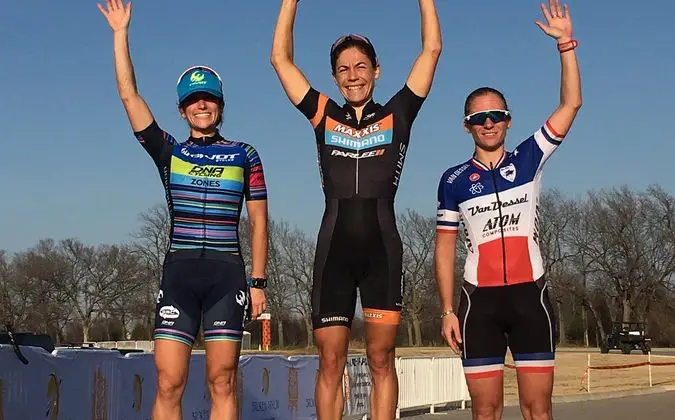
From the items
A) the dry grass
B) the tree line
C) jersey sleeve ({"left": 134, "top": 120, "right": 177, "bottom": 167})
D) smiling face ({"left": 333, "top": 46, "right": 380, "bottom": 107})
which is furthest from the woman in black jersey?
the tree line

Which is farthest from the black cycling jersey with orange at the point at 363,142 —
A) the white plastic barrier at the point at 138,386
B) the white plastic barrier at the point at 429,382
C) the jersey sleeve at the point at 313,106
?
the white plastic barrier at the point at 429,382

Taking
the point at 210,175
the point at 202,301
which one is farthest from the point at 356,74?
the point at 202,301

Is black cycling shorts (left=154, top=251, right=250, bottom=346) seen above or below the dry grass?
above

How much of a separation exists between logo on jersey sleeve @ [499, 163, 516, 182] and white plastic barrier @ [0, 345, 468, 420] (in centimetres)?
455

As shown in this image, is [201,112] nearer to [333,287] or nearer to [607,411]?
[333,287]

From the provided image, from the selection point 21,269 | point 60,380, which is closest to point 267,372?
point 60,380

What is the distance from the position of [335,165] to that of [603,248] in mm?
Result: 72120

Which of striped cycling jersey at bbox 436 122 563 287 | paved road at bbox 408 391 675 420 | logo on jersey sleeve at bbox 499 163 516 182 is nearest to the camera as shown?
striped cycling jersey at bbox 436 122 563 287

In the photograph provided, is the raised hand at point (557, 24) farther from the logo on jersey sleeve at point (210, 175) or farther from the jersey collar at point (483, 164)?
the logo on jersey sleeve at point (210, 175)

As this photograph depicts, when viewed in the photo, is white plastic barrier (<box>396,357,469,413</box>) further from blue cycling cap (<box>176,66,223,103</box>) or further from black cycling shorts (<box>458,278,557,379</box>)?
blue cycling cap (<box>176,66,223,103</box>)

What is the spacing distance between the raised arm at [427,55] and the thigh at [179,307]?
1.89 meters

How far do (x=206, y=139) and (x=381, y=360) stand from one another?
183 centimetres

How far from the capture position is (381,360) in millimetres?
5242

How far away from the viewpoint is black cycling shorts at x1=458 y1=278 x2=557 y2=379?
17.0 ft
